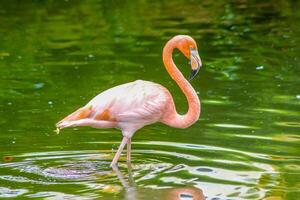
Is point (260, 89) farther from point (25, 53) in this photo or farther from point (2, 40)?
point (2, 40)

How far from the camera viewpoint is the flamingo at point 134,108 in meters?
6.82

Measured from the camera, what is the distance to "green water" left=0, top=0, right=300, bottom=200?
668 centimetres

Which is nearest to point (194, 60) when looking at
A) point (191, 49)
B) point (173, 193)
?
point (191, 49)

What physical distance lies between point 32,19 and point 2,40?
281 cm

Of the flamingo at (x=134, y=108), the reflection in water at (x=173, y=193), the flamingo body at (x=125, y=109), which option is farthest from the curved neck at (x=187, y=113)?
the reflection in water at (x=173, y=193)

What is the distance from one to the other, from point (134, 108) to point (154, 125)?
1.91 m

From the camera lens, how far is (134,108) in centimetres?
684

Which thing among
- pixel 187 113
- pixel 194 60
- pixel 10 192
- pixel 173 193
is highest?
pixel 194 60

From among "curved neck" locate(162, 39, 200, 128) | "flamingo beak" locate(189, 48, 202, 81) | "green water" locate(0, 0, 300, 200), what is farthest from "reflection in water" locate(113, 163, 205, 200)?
"flamingo beak" locate(189, 48, 202, 81)

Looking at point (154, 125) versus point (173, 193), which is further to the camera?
point (154, 125)

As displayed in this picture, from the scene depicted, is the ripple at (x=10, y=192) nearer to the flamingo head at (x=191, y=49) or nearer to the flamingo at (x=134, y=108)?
the flamingo at (x=134, y=108)

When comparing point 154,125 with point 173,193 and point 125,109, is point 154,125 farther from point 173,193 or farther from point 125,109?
point 173,193

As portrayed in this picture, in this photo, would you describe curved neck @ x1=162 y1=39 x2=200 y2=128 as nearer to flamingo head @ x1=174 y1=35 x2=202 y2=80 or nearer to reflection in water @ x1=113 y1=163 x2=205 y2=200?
flamingo head @ x1=174 y1=35 x2=202 y2=80

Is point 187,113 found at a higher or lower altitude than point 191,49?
lower
